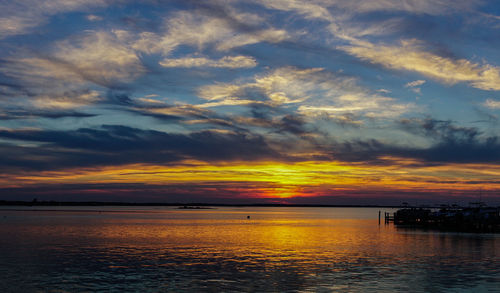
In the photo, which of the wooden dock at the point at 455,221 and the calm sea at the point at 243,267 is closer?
the calm sea at the point at 243,267

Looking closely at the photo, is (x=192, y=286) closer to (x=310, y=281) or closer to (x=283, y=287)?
(x=283, y=287)

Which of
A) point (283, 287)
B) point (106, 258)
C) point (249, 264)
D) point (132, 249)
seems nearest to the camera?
point (283, 287)

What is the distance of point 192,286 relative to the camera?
30.8 meters

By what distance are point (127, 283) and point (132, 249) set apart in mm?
21837

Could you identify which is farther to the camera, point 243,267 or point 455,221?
point 455,221

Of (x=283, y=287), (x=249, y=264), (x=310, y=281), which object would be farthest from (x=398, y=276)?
(x=249, y=264)

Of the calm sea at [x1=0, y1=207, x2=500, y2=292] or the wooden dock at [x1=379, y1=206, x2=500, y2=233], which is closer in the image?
the calm sea at [x1=0, y1=207, x2=500, y2=292]

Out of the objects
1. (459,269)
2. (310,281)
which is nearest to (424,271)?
(459,269)

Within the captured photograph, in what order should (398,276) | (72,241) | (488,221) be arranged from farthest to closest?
1. (488,221)
2. (72,241)
3. (398,276)

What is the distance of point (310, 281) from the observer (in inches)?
1294

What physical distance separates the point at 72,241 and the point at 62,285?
1255 inches

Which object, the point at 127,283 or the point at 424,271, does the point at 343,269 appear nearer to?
the point at 424,271

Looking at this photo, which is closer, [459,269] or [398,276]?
[398,276]

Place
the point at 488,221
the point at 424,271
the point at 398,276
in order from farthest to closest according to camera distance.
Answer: the point at 488,221 < the point at 424,271 < the point at 398,276
